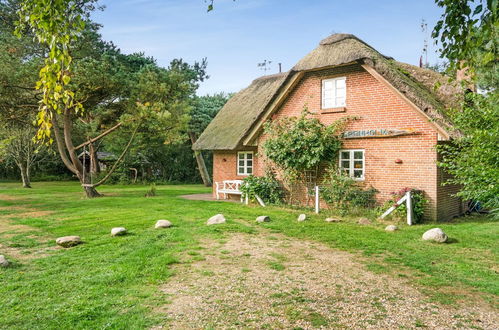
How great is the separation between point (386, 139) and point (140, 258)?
932 cm

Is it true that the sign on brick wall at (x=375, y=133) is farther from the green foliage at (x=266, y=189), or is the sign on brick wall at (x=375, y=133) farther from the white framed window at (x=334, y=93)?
→ the green foliage at (x=266, y=189)

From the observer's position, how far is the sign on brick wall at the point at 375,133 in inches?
498

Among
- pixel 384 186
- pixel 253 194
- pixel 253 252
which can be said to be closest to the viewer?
pixel 253 252

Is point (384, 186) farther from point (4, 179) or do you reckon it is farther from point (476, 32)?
point (4, 179)

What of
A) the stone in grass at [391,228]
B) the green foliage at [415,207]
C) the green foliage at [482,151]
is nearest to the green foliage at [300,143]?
the green foliage at [415,207]

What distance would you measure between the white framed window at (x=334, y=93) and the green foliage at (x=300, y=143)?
2.56 ft

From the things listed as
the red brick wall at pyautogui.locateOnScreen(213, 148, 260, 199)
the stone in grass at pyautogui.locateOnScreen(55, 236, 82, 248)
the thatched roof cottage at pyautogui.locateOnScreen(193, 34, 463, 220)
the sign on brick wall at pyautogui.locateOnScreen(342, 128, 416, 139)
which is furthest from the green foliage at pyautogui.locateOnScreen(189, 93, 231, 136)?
the stone in grass at pyautogui.locateOnScreen(55, 236, 82, 248)

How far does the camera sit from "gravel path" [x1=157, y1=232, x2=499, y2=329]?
14.7 ft

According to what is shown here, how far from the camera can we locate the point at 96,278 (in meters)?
6.07

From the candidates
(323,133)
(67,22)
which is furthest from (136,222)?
(67,22)

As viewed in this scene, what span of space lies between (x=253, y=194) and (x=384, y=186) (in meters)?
5.42

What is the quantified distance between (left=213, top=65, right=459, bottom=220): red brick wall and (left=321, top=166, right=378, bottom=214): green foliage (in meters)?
0.37

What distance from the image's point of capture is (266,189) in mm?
16078

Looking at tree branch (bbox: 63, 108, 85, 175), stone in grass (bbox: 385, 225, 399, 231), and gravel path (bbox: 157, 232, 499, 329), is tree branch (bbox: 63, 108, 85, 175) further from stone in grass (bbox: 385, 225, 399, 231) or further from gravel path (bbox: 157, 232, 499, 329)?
stone in grass (bbox: 385, 225, 399, 231)
